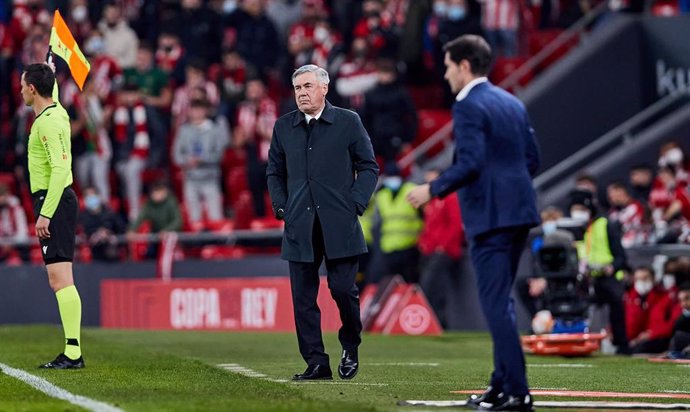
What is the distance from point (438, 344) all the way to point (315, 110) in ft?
22.0

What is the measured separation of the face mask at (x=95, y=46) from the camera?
87.4 ft

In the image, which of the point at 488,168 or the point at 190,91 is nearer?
the point at 488,168

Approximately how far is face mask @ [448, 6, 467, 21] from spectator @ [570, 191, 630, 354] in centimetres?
731

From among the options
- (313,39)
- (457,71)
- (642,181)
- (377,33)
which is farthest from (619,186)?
(457,71)

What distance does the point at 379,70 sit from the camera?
2277 centimetres

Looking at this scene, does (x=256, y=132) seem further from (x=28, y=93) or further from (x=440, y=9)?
(x=28, y=93)

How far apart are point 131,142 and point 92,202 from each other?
1.83m

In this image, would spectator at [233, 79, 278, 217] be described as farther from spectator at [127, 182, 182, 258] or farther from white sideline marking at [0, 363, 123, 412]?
white sideline marking at [0, 363, 123, 412]

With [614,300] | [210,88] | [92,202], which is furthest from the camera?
[210,88]

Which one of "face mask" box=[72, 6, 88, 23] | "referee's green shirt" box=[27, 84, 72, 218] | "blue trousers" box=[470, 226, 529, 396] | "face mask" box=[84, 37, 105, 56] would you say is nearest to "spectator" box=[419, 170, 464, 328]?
"face mask" box=[84, 37, 105, 56]

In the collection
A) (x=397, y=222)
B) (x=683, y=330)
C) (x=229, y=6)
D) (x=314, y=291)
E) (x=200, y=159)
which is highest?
(x=229, y=6)

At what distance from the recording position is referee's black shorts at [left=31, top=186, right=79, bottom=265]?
12289 mm

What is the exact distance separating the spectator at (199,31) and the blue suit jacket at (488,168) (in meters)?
17.9

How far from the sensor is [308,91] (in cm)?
1146
